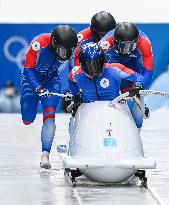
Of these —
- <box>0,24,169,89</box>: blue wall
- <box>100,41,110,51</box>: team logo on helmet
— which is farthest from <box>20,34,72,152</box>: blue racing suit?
<box>0,24,169,89</box>: blue wall

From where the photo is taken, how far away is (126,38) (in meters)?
10.2

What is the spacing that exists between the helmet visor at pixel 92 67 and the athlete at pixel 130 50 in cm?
89

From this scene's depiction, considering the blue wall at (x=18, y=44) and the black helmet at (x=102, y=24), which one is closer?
the black helmet at (x=102, y=24)

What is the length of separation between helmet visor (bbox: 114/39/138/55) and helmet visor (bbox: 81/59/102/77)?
122 centimetres

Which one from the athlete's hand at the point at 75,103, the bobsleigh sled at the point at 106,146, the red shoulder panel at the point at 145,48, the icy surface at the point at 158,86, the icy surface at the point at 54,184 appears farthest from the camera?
the icy surface at the point at 158,86

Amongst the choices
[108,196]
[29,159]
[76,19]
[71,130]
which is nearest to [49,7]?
[76,19]

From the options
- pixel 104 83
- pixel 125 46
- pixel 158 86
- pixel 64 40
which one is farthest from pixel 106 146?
pixel 158 86

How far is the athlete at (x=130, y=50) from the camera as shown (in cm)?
1023

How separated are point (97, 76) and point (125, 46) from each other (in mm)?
1287

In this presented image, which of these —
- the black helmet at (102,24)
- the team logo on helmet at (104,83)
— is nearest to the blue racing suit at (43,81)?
the team logo on helmet at (104,83)

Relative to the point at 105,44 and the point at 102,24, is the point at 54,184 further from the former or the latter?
the point at 102,24

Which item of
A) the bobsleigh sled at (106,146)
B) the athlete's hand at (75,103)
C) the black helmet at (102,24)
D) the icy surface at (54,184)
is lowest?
the icy surface at (54,184)

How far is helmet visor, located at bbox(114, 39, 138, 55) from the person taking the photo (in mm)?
10305

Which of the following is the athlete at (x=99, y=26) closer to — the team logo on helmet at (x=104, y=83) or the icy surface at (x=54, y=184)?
the icy surface at (x=54, y=184)
